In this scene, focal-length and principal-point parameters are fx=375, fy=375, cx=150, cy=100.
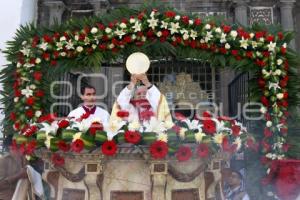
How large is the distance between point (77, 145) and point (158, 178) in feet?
2.67

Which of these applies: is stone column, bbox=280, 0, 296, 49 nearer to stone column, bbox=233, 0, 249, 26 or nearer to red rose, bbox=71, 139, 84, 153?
stone column, bbox=233, 0, 249, 26

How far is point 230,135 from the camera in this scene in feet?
13.1

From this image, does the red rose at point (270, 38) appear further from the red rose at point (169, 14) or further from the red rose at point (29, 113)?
the red rose at point (29, 113)

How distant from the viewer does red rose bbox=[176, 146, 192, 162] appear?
3.49m

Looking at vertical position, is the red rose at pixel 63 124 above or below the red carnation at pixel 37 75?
below

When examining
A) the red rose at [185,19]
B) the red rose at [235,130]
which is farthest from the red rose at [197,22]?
the red rose at [235,130]

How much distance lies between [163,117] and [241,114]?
2521mm

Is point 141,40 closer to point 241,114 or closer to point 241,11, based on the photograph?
point 241,114

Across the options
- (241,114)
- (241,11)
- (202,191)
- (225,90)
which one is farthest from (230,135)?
(241,11)

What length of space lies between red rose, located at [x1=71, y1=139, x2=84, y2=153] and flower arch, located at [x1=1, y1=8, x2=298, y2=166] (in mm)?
2344

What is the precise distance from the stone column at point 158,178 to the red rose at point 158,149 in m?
0.14

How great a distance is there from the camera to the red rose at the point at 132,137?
11.3 feet

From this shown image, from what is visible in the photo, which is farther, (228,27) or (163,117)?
(228,27)

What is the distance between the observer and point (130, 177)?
3631mm
